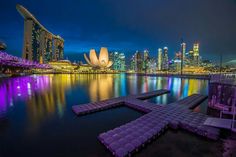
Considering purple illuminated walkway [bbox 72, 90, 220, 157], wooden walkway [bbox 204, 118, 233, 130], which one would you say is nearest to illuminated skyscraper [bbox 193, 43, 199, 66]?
purple illuminated walkway [bbox 72, 90, 220, 157]

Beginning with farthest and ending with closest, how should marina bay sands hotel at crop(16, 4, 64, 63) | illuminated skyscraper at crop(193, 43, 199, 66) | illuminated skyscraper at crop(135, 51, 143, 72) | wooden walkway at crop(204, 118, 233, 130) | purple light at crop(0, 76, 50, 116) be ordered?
illuminated skyscraper at crop(135, 51, 143, 72) → illuminated skyscraper at crop(193, 43, 199, 66) → marina bay sands hotel at crop(16, 4, 64, 63) → purple light at crop(0, 76, 50, 116) → wooden walkway at crop(204, 118, 233, 130)

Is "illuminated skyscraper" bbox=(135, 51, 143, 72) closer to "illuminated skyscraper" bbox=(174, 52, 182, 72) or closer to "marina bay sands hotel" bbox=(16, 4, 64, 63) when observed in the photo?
"illuminated skyscraper" bbox=(174, 52, 182, 72)

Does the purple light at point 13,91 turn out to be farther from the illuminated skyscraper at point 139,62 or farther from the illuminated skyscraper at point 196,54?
the illuminated skyscraper at point 139,62

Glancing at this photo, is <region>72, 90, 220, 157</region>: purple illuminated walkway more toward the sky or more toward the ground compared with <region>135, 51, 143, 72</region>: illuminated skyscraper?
more toward the ground

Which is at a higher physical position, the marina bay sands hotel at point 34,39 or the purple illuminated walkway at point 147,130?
the marina bay sands hotel at point 34,39

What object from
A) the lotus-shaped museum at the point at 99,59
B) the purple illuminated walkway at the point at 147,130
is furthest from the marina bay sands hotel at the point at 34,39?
the purple illuminated walkway at the point at 147,130

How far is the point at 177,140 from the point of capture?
6340 millimetres

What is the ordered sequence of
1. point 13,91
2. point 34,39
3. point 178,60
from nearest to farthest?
point 13,91 → point 178,60 → point 34,39

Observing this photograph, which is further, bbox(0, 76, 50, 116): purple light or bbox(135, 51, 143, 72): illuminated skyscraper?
bbox(135, 51, 143, 72): illuminated skyscraper

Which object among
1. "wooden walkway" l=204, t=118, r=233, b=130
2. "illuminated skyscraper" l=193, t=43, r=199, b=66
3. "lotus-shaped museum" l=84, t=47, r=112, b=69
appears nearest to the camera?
"wooden walkway" l=204, t=118, r=233, b=130

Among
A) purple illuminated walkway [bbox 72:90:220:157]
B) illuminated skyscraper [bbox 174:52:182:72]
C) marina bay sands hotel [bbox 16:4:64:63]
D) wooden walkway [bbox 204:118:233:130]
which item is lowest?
purple illuminated walkway [bbox 72:90:220:157]

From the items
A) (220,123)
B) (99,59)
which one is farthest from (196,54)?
(220,123)

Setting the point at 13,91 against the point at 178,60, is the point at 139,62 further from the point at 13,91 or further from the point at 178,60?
the point at 13,91

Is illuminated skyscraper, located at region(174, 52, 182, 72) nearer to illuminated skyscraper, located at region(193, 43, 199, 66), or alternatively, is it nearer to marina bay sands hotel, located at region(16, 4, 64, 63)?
illuminated skyscraper, located at region(193, 43, 199, 66)
